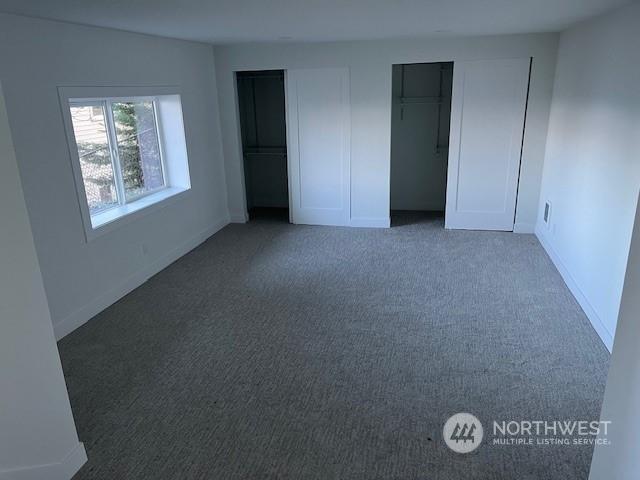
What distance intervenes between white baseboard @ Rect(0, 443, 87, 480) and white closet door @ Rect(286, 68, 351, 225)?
4198 mm

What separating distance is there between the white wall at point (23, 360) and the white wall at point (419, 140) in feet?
17.0

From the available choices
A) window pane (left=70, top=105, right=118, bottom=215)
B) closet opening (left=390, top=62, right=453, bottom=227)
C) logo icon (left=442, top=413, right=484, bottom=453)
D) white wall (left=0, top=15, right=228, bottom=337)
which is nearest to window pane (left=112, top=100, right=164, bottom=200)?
window pane (left=70, top=105, right=118, bottom=215)

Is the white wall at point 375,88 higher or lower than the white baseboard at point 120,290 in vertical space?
higher

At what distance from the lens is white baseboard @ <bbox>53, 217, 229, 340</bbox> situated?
3.48 m

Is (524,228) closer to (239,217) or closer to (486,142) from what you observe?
(486,142)

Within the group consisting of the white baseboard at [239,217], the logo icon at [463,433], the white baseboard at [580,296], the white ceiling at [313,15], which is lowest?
the logo icon at [463,433]

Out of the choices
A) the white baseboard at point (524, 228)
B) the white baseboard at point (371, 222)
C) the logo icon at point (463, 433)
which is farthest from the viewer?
the white baseboard at point (371, 222)

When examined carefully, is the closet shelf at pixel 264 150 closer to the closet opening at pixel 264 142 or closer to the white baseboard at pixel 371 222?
the closet opening at pixel 264 142

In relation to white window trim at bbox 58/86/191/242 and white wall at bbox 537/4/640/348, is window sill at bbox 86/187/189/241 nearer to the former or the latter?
white window trim at bbox 58/86/191/242

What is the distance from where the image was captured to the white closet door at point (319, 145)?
559cm

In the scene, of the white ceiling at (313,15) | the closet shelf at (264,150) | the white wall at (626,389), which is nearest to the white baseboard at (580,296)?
the white wall at (626,389)

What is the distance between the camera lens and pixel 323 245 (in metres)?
5.34

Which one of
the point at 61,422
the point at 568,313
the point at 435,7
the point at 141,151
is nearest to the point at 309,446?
the point at 61,422

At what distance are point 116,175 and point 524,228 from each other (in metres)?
4.42
